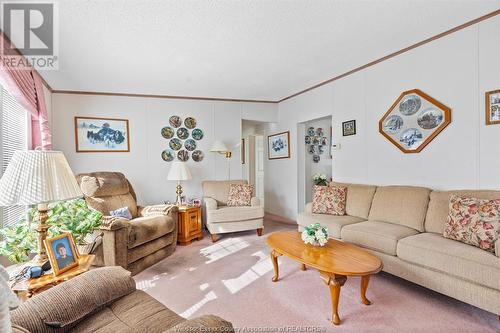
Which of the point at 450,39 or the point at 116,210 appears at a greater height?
the point at 450,39

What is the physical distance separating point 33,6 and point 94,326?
2.32 m

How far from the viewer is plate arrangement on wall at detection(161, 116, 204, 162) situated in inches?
182

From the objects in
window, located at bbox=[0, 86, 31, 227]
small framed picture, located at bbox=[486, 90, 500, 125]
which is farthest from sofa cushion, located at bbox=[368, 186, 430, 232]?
window, located at bbox=[0, 86, 31, 227]

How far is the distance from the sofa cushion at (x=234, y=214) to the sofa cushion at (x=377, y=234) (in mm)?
1574

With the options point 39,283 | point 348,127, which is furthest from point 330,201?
point 39,283

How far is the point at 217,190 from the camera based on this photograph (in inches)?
175

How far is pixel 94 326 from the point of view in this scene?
118 cm

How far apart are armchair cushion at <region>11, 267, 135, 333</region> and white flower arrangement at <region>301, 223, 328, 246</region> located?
1.52 metres

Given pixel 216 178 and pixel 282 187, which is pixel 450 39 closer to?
pixel 282 187

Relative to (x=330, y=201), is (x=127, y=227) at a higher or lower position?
lower

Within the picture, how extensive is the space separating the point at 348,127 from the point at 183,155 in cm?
291

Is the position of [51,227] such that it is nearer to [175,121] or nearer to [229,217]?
[229,217]

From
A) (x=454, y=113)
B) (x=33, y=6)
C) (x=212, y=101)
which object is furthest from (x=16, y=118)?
(x=454, y=113)

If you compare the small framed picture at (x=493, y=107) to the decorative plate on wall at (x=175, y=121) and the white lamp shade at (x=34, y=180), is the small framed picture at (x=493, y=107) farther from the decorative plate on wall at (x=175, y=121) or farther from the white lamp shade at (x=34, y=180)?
the decorative plate on wall at (x=175, y=121)
